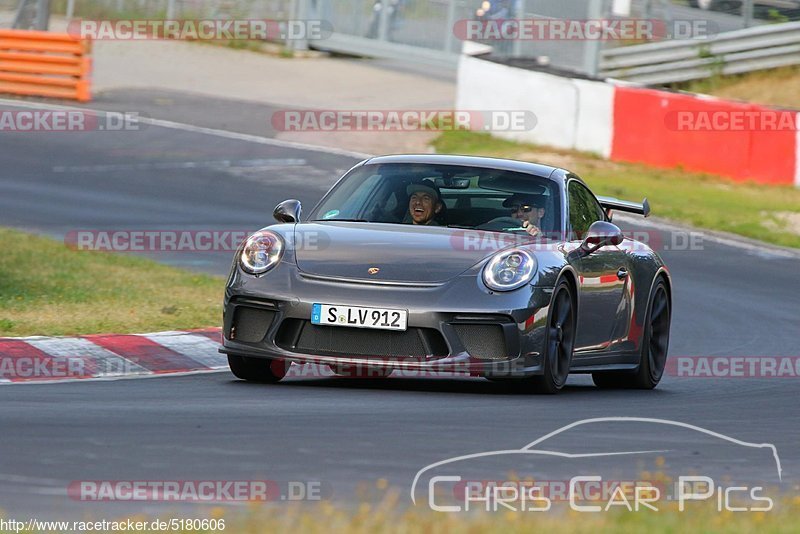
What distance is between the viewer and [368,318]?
8016 millimetres

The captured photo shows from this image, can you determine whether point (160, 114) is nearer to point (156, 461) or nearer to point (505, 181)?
point (505, 181)

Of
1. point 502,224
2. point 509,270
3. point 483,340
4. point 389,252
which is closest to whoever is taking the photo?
point 483,340

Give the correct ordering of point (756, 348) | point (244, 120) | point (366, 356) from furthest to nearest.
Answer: point (244, 120)
point (756, 348)
point (366, 356)

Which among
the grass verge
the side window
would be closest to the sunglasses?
the side window

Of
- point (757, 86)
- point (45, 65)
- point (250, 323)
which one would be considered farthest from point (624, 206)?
point (45, 65)

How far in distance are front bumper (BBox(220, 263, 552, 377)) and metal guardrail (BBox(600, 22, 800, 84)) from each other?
1979cm

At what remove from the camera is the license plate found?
26.3ft

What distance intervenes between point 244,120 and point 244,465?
69.4 ft

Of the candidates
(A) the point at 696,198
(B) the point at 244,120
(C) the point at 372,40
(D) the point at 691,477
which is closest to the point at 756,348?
(D) the point at 691,477

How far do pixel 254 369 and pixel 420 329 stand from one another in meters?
1.14

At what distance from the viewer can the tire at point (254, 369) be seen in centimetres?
869

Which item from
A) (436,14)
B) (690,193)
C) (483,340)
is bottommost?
(690,193)

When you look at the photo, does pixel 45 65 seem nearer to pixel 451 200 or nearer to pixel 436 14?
pixel 436 14

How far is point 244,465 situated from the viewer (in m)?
5.73
